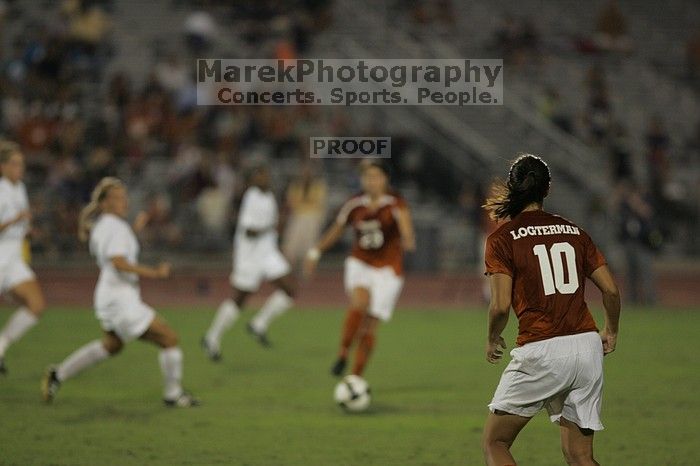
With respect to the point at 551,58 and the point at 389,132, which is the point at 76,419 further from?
the point at 551,58

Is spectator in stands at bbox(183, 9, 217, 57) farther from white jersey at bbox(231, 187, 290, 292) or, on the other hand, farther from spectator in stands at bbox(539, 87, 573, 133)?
white jersey at bbox(231, 187, 290, 292)

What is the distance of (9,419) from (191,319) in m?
9.53

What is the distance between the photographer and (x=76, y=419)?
10.9 meters

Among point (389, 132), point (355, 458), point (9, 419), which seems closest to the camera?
point (355, 458)

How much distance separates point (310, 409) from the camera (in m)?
11.6

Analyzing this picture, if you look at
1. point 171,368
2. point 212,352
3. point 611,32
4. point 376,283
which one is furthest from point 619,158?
point 171,368

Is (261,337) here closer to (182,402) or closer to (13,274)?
(13,274)

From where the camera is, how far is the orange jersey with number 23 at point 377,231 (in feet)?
41.6

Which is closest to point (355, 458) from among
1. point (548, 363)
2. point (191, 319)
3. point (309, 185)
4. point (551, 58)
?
point (548, 363)

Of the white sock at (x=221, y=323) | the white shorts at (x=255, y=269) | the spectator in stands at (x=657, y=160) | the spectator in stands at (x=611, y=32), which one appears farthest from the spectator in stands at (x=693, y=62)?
the white sock at (x=221, y=323)

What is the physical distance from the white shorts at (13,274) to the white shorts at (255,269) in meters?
3.18

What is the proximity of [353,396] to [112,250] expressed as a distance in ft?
8.91

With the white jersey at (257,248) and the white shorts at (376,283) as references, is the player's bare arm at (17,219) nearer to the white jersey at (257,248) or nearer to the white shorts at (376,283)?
the white jersey at (257,248)

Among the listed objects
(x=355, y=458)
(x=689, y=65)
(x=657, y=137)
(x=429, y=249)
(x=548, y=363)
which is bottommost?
(x=355, y=458)
